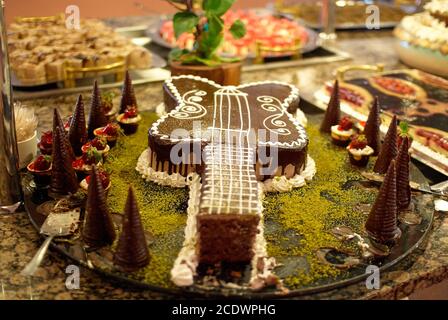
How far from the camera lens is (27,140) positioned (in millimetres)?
1979

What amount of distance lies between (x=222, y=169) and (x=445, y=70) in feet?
4.95

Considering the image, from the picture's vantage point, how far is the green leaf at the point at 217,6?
7.78 feet

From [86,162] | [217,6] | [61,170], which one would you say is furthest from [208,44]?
[61,170]

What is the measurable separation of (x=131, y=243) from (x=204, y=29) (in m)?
1.29

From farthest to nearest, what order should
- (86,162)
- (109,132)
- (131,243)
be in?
(109,132) → (86,162) → (131,243)

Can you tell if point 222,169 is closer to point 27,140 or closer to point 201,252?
point 201,252

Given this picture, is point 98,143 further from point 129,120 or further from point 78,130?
point 129,120

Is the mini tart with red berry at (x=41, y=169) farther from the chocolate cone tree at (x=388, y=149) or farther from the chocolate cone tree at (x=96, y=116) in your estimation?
the chocolate cone tree at (x=388, y=149)

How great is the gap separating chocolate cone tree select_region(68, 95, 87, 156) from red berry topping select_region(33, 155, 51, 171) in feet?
0.55

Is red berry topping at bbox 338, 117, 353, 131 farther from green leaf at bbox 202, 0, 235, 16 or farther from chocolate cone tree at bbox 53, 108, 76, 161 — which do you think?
chocolate cone tree at bbox 53, 108, 76, 161

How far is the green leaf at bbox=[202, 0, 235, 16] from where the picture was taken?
7.78 ft

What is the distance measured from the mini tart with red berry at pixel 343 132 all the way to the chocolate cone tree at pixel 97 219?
1.02m

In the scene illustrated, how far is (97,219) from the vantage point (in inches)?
60.2
